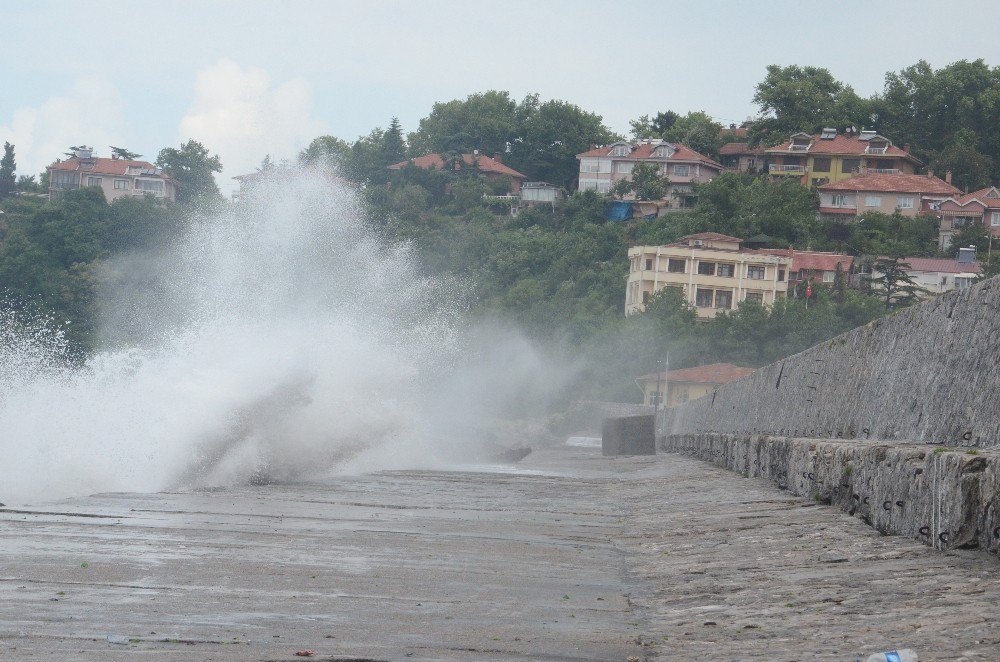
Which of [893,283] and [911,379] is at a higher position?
[893,283]

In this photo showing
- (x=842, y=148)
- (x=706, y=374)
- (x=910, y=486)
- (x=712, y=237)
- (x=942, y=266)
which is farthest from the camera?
(x=842, y=148)

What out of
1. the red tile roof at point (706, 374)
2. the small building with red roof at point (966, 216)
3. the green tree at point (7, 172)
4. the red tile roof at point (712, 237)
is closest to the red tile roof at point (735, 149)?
the small building with red roof at point (966, 216)

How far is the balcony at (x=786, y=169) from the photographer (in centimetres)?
11312

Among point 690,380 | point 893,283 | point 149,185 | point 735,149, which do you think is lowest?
point 690,380

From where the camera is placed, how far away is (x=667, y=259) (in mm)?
86062

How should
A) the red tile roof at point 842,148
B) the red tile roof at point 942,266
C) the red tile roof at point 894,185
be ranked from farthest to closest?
the red tile roof at point 842,148
the red tile roof at point 894,185
the red tile roof at point 942,266

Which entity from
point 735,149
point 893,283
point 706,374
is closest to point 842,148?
point 735,149

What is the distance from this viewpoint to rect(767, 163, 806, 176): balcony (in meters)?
113

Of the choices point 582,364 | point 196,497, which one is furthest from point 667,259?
point 196,497

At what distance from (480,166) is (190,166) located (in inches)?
1309

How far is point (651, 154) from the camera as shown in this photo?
121 metres

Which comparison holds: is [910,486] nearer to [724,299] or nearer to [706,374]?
[706,374]

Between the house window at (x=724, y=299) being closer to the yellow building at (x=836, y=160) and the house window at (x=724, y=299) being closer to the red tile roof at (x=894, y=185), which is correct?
the red tile roof at (x=894, y=185)

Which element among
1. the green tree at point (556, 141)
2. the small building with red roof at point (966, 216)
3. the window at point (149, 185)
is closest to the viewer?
the small building with red roof at point (966, 216)
